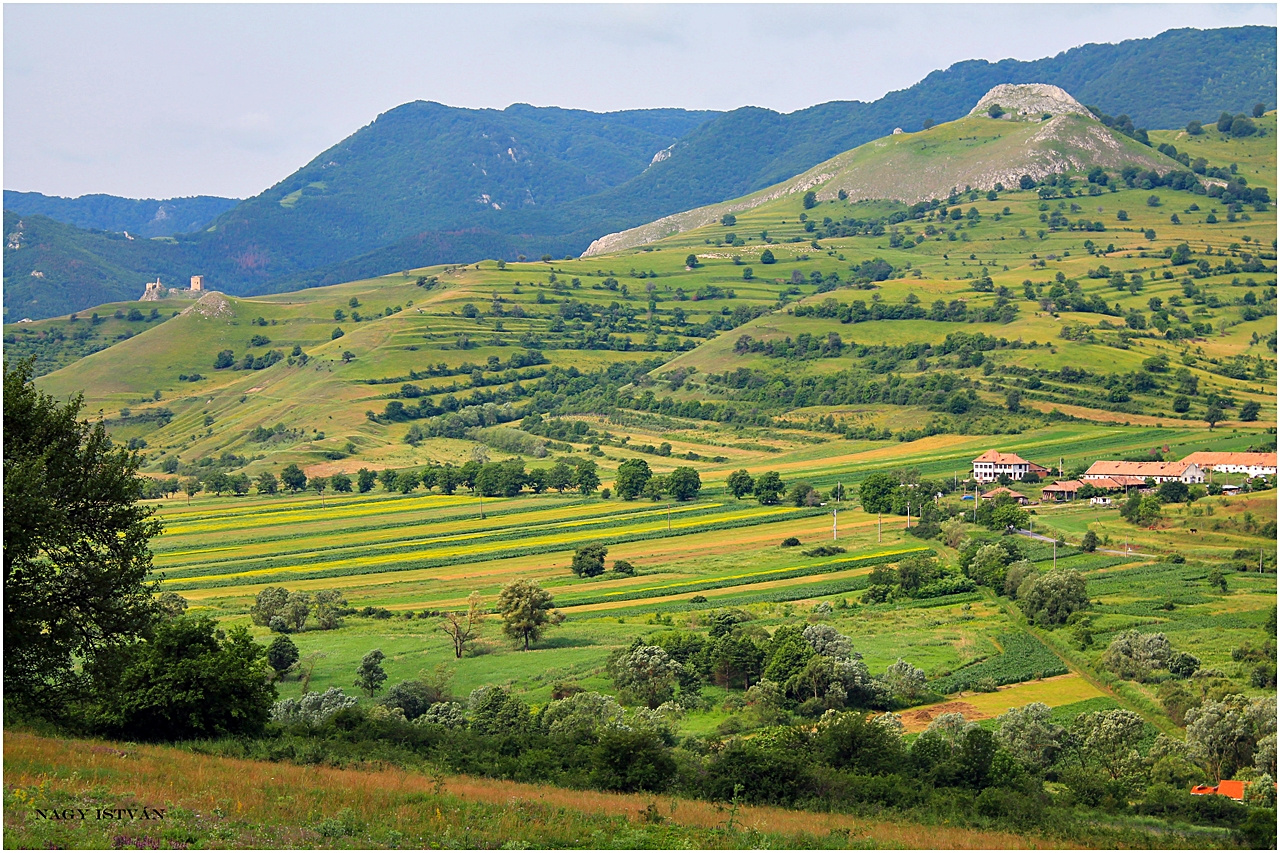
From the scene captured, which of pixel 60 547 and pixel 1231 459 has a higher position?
pixel 60 547

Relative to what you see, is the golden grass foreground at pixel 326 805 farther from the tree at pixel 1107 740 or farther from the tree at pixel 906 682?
the tree at pixel 906 682

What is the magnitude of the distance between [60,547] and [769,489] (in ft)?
250

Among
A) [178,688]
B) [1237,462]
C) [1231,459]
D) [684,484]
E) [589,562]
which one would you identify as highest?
[178,688]

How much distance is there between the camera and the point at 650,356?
630 ft

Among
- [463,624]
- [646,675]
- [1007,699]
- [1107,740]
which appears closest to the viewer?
[1107,740]

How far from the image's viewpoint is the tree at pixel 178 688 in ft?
92.8

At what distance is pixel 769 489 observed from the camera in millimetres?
99875

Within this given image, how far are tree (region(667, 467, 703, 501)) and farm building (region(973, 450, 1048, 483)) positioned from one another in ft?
→ 85.9

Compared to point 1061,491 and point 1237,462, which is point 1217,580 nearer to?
point 1061,491

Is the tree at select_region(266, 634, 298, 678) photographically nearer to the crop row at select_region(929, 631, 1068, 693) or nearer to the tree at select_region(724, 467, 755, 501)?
→ the crop row at select_region(929, 631, 1068, 693)

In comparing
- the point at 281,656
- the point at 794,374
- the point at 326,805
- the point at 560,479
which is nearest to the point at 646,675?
the point at 281,656

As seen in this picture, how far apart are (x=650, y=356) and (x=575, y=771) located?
534 ft

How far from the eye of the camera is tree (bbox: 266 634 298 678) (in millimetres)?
52969

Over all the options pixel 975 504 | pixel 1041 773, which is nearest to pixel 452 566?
pixel 975 504
